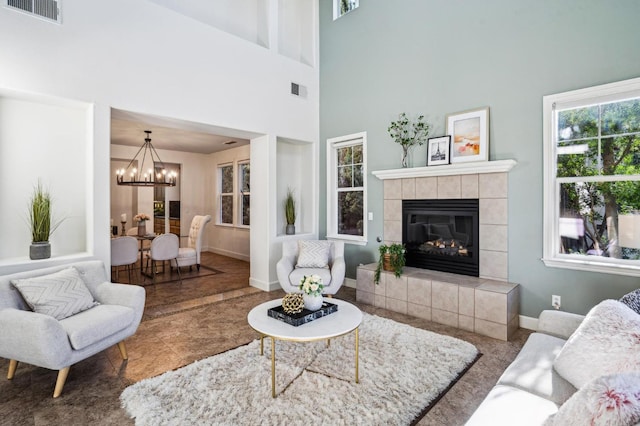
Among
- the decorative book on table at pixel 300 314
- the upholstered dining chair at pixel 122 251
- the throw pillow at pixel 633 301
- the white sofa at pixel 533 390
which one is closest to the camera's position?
the white sofa at pixel 533 390

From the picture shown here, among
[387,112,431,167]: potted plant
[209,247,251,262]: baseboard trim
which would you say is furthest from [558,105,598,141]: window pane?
[209,247,251,262]: baseboard trim

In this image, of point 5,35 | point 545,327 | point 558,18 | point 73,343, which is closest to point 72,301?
point 73,343

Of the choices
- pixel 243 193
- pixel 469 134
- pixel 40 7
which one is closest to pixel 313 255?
pixel 469 134

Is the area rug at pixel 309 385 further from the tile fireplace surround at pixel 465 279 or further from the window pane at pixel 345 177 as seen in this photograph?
the window pane at pixel 345 177

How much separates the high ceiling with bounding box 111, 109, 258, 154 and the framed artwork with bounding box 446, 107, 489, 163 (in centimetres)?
279

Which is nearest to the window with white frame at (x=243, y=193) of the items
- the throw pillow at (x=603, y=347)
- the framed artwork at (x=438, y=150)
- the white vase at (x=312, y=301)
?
the framed artwork at (x=438, y=150)

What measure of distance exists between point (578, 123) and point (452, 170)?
1236mm

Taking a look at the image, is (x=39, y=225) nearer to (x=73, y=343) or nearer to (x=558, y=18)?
(x=73, y=343)

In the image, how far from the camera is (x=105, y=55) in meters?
3.46

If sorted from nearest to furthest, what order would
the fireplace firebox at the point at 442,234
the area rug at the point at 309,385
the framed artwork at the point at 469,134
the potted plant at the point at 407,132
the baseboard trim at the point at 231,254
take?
the area rug at the point at 309,385 → the framed artwork at the point at 469,134 → the fireplace firebox at the point at 442,234 → the potted plant at the point at 407,132 → the baseboard trim at the point at 231,254

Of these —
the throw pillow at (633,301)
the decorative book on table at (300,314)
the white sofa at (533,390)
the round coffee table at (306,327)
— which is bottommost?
the white sofa at (533,390)

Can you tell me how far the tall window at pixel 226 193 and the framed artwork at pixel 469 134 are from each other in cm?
564

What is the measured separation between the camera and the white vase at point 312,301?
8.54 feet

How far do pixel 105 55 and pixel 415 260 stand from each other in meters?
4.34
